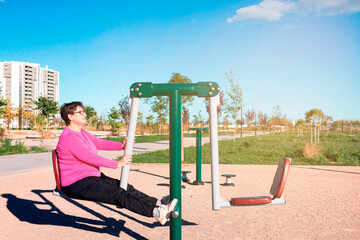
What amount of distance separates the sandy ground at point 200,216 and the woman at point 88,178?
108cm

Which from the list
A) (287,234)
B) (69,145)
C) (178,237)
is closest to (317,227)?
(287,234)

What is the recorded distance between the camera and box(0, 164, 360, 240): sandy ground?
3.72m

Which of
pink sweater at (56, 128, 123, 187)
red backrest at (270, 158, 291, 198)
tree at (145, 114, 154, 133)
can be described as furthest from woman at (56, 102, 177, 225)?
tree at (145, 114, 154, 133)

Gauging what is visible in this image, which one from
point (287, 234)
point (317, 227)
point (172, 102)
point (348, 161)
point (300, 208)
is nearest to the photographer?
point (172, 102)

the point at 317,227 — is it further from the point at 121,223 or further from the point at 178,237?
the point at 121,223

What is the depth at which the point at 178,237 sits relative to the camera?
2.80 meters

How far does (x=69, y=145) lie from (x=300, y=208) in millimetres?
3725

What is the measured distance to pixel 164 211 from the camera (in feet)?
8.56

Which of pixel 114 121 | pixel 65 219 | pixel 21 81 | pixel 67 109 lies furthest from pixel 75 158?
pixel 21 81

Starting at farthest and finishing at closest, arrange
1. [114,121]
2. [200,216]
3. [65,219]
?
[114,121] < [200,216] < [65,219]

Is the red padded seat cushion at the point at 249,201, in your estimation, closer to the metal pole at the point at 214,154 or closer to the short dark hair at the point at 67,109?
the metal pole at the point at 214,154

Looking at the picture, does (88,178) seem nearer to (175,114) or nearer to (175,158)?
(175,158)

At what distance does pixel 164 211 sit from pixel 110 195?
0.50 metres

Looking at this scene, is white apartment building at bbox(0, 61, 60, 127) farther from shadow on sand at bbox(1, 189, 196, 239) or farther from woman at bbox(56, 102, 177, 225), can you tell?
woman at bbox(56, 102, 177, 225)
